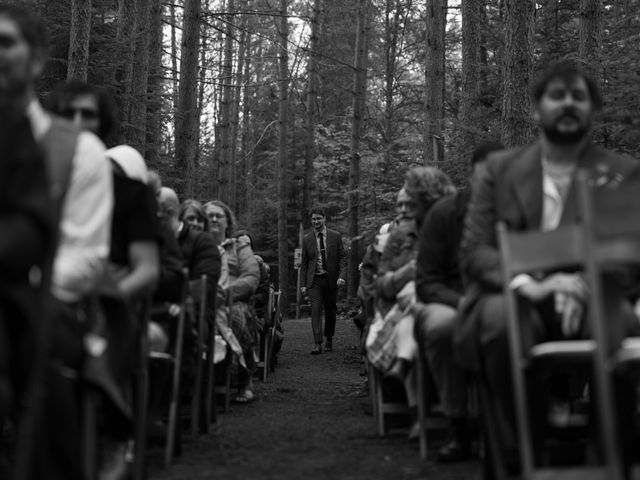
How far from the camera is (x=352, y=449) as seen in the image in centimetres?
751

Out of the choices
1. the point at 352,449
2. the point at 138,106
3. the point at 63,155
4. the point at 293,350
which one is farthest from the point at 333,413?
the point at 138,106

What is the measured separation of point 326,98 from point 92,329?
43694 mm

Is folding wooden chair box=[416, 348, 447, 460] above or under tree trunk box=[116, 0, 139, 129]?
under

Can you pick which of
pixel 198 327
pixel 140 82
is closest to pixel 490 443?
pixel 198 327

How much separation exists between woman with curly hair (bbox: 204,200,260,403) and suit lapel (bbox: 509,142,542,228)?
226 inches

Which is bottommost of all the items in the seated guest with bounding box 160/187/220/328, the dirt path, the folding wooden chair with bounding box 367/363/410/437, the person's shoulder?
the dirt path

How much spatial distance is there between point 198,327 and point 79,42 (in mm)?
7060

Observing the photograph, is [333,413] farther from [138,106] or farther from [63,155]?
[138,106]

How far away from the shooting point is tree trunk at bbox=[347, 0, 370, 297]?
27.8 meters

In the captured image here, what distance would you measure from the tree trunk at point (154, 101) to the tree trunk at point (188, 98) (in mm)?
456

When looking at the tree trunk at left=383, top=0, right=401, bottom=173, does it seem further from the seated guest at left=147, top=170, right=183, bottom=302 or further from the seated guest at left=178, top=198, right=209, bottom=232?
the seated guest at left=147, top=170, right=183, bottom=302

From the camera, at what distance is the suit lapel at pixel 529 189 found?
512cm

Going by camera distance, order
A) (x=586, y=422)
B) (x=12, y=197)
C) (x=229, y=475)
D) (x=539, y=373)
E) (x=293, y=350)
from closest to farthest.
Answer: (x=12, y=197) < (x=539, y=373) < (x=586, y=422) < (x=229, y=475) < (x=293, y=350)

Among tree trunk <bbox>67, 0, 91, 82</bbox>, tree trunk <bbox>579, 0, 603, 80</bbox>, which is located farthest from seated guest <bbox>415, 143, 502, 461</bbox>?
tree trunk <bbox>579, 0, 603, 80</bbox>
